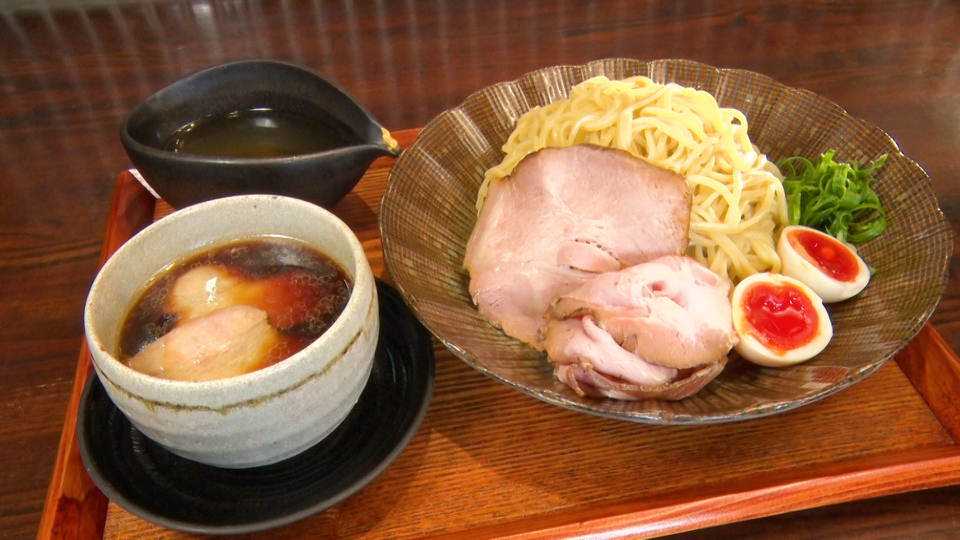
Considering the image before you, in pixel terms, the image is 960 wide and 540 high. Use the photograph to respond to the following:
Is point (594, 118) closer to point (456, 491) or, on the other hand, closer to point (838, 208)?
point (838, 208)

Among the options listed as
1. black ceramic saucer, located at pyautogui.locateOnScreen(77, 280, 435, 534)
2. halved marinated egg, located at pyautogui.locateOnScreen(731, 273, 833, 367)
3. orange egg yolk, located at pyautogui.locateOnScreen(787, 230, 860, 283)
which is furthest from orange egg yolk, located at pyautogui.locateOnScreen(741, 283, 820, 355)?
black ceramic saucer, located at pyautogui.locateOnScreen(77, 280, 435, 534)

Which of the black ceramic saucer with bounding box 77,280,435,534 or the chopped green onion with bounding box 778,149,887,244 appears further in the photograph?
the chopped green onion with bounding box 778,149,887,244

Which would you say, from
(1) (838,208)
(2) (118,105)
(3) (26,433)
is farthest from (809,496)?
(2) (118,105)

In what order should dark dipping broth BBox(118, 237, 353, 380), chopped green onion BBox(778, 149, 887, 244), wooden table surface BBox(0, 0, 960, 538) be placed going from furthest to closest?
wooden table surface BBox(0, 0, 960, 538) → chopped green onion BBox(778, 149, 887, 244) → dark dipping broth BBox(118, 237, 353, 380)

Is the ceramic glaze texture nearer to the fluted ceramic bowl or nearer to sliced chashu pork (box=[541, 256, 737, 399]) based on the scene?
the fluted ceramic bowl

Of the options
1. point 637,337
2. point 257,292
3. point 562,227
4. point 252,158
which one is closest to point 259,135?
point 252,158

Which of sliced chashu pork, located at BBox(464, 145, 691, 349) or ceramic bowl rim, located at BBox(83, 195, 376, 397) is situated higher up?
ceramic bowl rim, located at BBox(83, 195, 376, 397)

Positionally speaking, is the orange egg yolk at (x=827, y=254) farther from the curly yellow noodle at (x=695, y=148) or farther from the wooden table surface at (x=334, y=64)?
the wooden table surface at (x=334, y=64)
